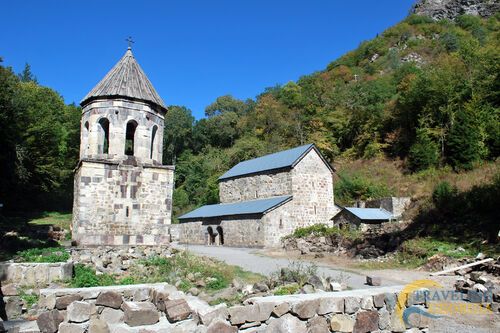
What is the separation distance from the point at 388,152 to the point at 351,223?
17201 mm

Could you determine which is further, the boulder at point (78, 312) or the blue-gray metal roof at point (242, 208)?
the blue-gray metal roof at point (242, 208)

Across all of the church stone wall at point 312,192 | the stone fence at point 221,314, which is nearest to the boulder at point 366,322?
the stone fence at point 221,314

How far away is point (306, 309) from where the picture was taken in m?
4.80

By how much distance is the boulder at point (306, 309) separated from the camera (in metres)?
4.78

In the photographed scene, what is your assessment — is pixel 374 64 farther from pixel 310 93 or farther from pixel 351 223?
pixel 351 223

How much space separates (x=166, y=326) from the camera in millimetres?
4855

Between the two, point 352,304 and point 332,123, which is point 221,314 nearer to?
point 352,304

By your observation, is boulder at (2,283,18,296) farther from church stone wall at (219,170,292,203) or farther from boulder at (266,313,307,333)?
church stone wall at (219,170,292,203)

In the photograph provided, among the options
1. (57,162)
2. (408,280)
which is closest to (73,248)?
(408,280)

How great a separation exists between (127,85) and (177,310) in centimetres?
1068

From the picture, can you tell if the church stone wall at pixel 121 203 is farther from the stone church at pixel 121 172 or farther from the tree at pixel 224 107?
the tree at pixel 224 107

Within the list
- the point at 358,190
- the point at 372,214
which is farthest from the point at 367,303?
the point at 358,190

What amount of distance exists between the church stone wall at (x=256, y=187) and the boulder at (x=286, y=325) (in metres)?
21.4

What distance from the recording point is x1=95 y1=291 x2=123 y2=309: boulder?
204 inches
